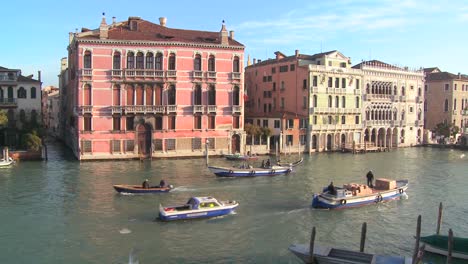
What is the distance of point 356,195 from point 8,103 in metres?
28.7

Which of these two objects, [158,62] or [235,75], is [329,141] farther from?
[158,62]

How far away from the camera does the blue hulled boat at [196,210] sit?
17.4 meters

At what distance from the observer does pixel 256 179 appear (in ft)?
87.8

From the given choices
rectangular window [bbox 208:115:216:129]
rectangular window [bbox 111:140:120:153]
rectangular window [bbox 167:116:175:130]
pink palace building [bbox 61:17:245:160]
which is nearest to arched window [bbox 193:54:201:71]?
pink palace building [bbox 61:17:245:160]

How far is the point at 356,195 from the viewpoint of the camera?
67.0 ft

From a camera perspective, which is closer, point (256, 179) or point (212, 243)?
point (212, 243)

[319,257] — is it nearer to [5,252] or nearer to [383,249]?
[383,249]

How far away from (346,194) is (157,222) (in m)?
7.95

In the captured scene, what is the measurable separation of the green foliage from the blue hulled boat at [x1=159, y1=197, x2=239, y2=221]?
17.8 m

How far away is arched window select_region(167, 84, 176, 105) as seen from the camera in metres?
35.2

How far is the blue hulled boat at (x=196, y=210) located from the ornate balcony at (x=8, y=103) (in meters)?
24.8

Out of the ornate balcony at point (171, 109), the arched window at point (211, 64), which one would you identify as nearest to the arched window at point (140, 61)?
the ornate balcony at point (171, 109)

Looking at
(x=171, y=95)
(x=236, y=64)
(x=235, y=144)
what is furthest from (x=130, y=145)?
(x=236, y=64)

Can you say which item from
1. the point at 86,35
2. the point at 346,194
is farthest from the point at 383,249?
the point at 86,35
